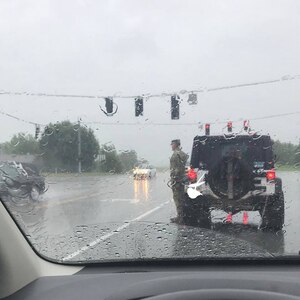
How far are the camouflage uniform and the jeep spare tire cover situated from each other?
0.35 m

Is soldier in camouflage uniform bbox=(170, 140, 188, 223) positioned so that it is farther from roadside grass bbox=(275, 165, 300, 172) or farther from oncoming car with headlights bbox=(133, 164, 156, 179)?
roadside grass bbox=(275, 165, 300, 172)

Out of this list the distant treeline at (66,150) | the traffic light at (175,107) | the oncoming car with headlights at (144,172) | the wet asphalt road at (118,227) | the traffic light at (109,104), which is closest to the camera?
the wet asphalt road at (118,227)

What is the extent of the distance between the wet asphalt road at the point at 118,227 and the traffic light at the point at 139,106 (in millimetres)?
863

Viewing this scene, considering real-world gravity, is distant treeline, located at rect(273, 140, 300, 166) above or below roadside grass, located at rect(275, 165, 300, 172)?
above

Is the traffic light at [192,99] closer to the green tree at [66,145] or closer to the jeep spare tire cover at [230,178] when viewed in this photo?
the green tree at [66,145]

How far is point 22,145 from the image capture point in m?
4.16

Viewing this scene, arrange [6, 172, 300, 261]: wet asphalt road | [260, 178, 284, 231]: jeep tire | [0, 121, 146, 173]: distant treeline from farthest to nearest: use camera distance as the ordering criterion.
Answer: [260, 178, 284, 231]: jeep tire
[0, 121, 146, 173]: distant treeline
[6, 172, 300, 261]: wet asphalt road

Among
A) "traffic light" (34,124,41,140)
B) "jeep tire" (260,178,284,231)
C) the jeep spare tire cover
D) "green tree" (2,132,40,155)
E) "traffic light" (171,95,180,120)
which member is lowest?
"jeep tire" (260,178,284,231)

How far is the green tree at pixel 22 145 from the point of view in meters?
4.06

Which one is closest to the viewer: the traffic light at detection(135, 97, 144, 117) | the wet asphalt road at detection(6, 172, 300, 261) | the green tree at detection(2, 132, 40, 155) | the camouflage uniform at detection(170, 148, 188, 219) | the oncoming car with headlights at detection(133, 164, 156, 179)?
the wet asphalt road at detection(6, 172, 300, 261)

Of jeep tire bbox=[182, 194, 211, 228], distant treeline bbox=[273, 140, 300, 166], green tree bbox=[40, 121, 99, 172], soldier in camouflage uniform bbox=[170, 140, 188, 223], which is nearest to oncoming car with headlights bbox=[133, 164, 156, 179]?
soldier in camouflage uniform bbox=[170, 140, 188, 223]

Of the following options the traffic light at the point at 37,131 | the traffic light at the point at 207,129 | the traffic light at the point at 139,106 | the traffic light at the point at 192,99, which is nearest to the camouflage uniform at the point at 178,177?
the traffic light at the point at 207,129

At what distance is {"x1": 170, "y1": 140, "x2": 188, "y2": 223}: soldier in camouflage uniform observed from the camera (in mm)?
5198

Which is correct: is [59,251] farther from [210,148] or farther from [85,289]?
[210,148]
